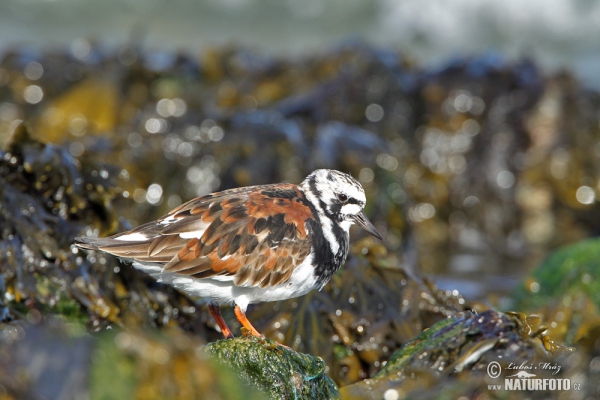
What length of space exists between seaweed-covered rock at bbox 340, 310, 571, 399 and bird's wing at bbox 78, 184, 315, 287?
64 centimetres

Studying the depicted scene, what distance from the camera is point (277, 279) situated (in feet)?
10.3

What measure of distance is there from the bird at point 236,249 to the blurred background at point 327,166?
46cm

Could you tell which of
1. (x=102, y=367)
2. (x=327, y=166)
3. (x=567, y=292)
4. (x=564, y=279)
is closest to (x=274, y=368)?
(x=102, y=367)

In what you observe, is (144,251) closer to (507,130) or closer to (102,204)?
(102,204)

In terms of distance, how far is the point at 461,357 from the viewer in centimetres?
269

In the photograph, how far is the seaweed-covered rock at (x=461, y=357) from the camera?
2518 millimetres

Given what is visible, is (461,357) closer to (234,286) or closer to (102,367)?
(234,286)

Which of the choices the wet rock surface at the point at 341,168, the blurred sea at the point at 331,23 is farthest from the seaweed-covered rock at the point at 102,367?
the blurred sea at the point at 331,23

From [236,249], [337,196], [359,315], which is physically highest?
[337,196]

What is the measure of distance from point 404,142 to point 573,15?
25.0ft

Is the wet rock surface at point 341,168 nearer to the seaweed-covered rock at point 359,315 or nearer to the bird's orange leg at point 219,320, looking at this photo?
the seaweed-covered rock at point 359,315

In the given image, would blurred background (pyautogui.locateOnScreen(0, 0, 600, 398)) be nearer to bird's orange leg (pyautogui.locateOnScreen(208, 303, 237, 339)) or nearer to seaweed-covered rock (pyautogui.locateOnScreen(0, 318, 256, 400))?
bird's orange leg (pyautogui.locateOnScreen(208, 303, 237, 339))

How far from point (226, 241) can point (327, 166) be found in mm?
3224

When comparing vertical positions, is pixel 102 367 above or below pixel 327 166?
above
